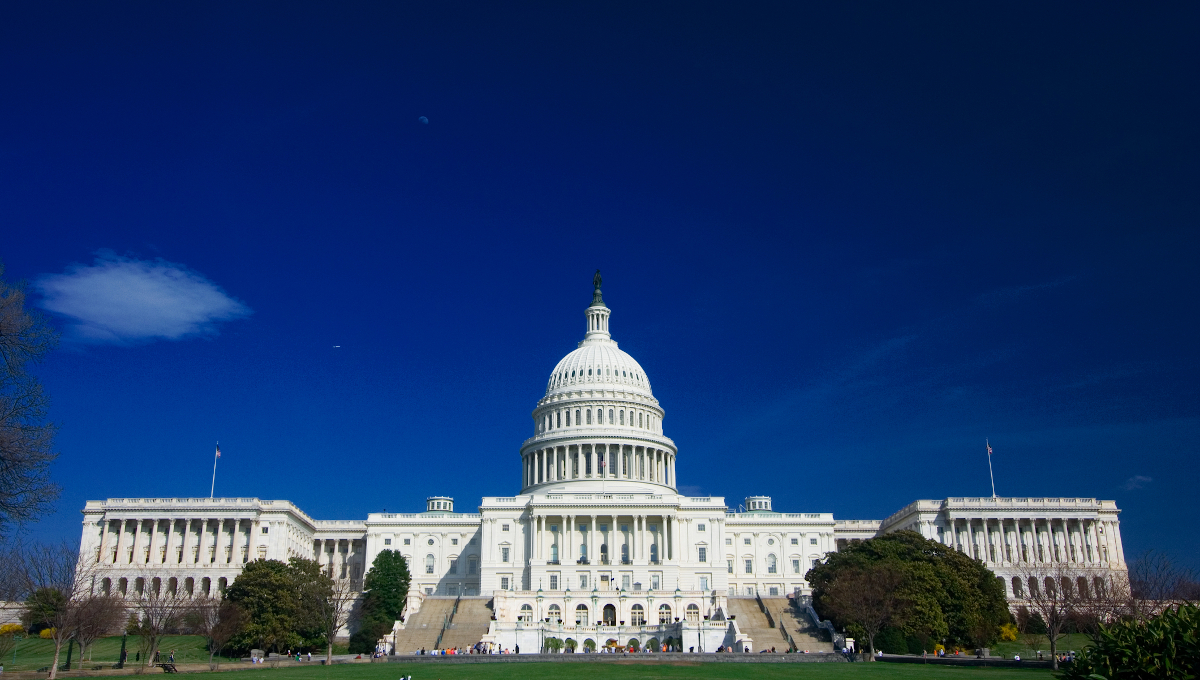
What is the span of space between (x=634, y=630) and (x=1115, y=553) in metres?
70.2

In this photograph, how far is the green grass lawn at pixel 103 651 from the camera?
6621 cm

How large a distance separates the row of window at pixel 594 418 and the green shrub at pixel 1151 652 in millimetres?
106819

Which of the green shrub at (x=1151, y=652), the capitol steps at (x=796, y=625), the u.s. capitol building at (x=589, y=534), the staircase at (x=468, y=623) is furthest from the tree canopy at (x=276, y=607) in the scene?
the green shrub at (x=1151, y=652)

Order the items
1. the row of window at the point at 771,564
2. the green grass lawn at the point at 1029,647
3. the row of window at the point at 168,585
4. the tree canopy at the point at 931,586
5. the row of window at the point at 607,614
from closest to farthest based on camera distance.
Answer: the green grass lawn at the point at 1029,647, the tree canopy at the point at 931,586, the row of window at the point at 607,614, the row of window at the point at 168,585, the row of window at the point at 771,564

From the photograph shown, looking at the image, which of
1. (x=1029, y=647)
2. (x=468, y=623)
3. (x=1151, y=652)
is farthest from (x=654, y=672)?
(x=1029, y=647)

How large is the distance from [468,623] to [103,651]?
28.7 metres

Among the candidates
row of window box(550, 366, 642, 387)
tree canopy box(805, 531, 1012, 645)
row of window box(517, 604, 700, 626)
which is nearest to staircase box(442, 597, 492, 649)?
row of window box(517, 604, 700, 626)

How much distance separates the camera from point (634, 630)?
78.5 m

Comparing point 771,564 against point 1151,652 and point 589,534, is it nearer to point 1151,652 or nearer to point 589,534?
point 589,534

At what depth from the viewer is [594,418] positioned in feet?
413

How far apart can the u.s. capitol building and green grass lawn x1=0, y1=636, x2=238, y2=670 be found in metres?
20.6

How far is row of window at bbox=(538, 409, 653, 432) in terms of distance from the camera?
126m

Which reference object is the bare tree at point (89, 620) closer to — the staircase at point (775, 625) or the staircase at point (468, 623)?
the staircase at point (468, 623)

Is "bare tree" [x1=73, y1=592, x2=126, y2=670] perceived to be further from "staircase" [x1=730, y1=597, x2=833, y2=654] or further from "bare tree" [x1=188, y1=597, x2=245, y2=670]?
"staircase" [x1=730, y1=597, x2=833, y2=654]
